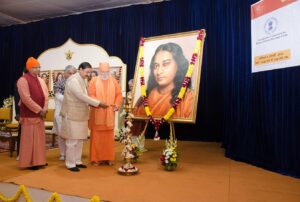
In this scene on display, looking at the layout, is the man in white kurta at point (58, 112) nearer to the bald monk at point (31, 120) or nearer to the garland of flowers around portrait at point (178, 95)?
the bald monk at point (31, 120)

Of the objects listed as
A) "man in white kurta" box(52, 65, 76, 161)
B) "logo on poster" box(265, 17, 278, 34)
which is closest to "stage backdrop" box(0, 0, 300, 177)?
"logo on poster" box(265, 17, 278, 34)

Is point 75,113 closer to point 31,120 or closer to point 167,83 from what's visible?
point 31,120

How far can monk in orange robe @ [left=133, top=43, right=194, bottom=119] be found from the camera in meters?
4.18

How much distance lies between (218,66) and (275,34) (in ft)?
8.45

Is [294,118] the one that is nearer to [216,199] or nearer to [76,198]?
[216,199]

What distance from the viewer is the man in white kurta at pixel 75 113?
3.77 metres

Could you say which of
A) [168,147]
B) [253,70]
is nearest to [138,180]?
[168,147]

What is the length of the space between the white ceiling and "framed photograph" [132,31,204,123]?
285 centimetres

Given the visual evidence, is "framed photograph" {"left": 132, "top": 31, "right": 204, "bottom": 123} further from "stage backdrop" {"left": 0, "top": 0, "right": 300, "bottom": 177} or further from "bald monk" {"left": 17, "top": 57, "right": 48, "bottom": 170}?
"bald monk" {"left": 17, "top": 57, "right": 48, "bottom": 170}

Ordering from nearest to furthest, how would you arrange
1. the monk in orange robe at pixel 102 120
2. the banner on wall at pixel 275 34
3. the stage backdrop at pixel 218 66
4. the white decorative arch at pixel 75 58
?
1. the banner on wall at pixel 275 34
2. the stage backdrop at pixel 218 66
3. the monk in orange robe at pixel 102 120
4. the white decorative arch at pixel 75 58

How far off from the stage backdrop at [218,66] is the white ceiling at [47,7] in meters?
0.19

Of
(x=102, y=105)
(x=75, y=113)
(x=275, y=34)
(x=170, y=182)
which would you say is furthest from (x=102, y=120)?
(x=275, y=34)

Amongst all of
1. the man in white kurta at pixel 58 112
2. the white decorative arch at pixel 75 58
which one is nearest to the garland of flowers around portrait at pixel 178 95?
the man in white kurta at pixel 58 112

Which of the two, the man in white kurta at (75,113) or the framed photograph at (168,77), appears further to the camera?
the framed photograph at (168,77)
